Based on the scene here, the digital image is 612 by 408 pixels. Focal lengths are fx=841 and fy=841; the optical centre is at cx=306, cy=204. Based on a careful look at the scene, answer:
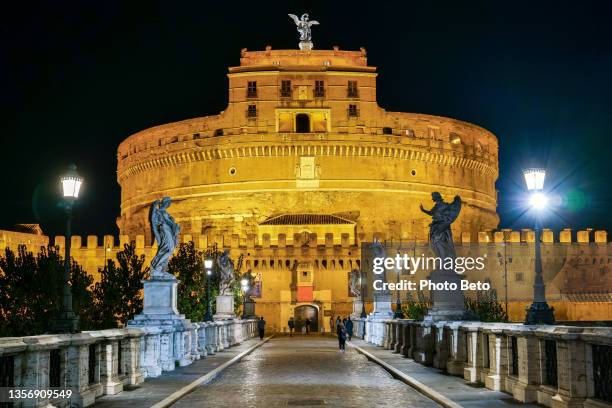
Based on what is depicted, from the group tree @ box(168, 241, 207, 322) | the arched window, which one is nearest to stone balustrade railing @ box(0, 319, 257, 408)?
tree @ box(168, 241, 207, 322)

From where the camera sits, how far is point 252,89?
218 feet

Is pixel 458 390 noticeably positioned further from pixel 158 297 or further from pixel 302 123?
pixel 302 123

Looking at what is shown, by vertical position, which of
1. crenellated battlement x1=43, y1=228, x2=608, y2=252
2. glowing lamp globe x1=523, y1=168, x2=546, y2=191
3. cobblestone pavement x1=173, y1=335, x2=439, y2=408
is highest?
crenellated battlement x1=43, y1=228, x2=608, y2=252

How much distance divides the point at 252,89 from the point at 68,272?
179 feet

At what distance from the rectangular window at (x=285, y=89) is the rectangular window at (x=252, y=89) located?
83.9 inches

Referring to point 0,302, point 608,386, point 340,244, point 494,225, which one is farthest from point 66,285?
point 494,225

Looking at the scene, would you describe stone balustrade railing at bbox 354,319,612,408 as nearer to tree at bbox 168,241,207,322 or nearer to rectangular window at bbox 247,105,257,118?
tree at bbox 168,241,207,322

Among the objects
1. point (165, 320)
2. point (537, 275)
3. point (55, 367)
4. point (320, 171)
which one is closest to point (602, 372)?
point (537, 275)

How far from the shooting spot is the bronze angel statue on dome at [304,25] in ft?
234

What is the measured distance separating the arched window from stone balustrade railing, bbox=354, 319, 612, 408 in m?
51.2

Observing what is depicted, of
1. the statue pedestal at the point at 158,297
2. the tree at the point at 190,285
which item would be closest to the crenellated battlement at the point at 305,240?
the tree at the point at 190,285

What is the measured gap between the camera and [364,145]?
65.6m

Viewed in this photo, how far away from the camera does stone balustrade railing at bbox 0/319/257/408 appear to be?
847 centimetres

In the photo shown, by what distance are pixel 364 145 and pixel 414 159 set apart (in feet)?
15.5
